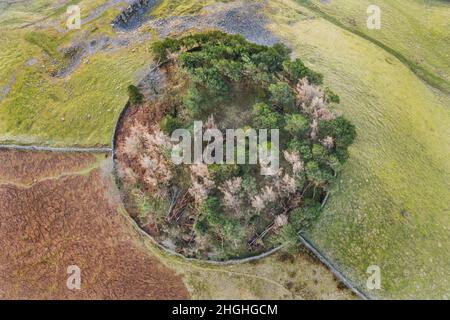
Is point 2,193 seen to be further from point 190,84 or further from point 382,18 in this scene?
point 382,18

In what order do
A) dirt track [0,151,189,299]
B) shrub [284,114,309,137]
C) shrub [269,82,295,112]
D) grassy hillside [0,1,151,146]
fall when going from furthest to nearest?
grassy hillside [0,1,151,146] → shrub [269,82,295,112] → dirt track [0,151,189,299] → shrub [284,114,309,137]

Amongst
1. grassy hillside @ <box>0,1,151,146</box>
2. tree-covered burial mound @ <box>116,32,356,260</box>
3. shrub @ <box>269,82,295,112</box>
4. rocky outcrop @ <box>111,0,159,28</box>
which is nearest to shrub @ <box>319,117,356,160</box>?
tree-covered burial mound @ <box>116,32,356,260</box>

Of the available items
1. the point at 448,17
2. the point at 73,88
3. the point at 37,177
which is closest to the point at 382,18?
the point at 448,17

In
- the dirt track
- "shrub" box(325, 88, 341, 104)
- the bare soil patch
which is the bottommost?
the dirt track

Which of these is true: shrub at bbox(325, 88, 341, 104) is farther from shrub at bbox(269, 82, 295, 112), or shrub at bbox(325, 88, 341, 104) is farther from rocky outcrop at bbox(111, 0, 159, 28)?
rocky outcrop at bbox(111, 0, 159, 28)

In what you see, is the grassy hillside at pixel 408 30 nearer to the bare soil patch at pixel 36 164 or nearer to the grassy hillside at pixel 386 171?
the grassy hillside at pixel 386 171

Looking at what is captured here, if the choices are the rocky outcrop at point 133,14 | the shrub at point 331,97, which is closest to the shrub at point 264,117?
the shrub at point 331,97

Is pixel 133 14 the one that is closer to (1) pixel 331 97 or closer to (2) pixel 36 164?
(2) pixel 36 164
